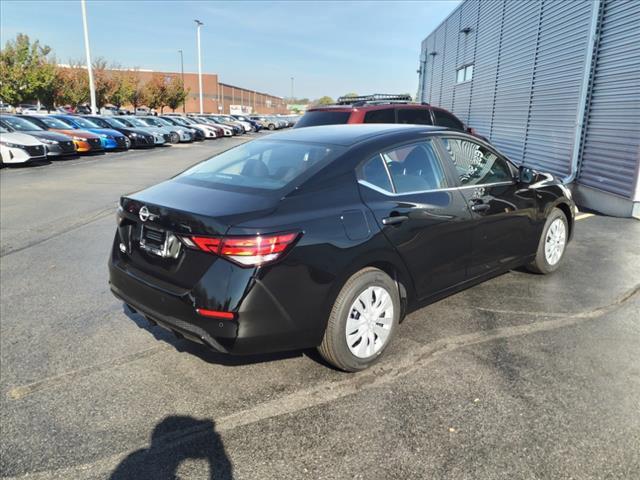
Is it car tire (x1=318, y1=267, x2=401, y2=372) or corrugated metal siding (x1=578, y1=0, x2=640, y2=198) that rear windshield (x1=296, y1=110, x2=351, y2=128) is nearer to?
corrugated metal siding (x1=578, y1=0, x2=640, y2=198)

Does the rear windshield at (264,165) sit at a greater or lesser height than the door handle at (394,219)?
greater

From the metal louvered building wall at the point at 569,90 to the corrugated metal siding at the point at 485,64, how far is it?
0.11 feet

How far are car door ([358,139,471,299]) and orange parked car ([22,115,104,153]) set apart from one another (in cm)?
1751

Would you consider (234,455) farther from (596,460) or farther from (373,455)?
(596,460)

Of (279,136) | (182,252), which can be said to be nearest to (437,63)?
(279,136)

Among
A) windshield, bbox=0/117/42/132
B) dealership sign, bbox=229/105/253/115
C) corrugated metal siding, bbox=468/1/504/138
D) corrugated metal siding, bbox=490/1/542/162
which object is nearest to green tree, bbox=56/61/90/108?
windshield, bbox=0/117/42/132

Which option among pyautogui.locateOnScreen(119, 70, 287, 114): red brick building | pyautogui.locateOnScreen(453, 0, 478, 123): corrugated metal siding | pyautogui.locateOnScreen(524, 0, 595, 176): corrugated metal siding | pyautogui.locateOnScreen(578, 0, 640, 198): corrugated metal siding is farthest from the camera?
pyautogui.locateOnScreen(119, 70, 287, 114): red brick building

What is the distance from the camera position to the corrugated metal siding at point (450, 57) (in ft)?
72.2

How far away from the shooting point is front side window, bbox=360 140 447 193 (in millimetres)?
3490

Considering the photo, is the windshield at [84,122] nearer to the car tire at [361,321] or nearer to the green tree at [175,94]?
the car tire at [361,321]

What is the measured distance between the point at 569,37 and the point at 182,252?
35.4ft

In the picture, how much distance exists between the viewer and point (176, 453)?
258cm

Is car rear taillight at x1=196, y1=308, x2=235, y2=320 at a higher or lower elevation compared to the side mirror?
lower

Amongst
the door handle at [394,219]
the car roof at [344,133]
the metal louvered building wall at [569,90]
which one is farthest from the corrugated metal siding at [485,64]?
the door handle at [394,219]
